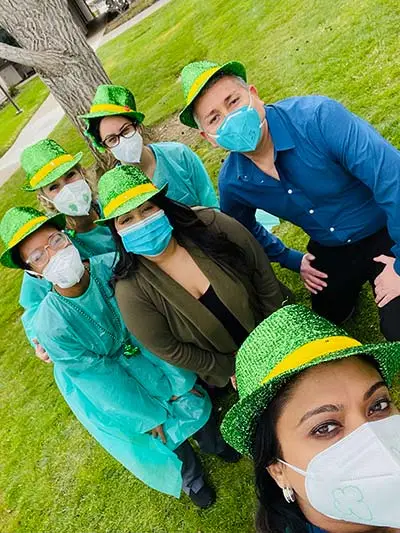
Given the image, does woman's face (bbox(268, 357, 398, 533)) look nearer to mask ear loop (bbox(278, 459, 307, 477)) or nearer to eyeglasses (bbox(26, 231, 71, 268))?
mask ear loop (bbox(278, 459, 307, 477))

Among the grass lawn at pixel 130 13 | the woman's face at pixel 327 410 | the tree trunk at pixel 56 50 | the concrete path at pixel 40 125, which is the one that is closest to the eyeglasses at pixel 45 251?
the woman's face at pixel 327 410

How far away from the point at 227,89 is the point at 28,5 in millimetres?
4003

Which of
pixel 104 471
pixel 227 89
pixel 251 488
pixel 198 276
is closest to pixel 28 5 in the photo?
pixel 227 89

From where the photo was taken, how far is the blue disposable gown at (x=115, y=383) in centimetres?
261

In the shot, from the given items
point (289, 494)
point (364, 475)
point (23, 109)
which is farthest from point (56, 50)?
point (23, 109)

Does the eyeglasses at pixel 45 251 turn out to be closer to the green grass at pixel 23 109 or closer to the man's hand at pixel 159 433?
the man's hand at pixel 159 433

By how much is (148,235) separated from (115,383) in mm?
954

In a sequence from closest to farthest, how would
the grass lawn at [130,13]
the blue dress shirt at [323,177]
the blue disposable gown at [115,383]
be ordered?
1. the blue dress shirt at [323,177]
2. the blue disposable gown at [115,383]
3. the grass lawn at [130,13]

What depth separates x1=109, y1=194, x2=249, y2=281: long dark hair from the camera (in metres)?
2.51

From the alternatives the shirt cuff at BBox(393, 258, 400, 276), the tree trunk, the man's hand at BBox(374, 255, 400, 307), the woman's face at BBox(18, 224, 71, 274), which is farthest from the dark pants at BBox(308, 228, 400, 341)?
the tree trunk

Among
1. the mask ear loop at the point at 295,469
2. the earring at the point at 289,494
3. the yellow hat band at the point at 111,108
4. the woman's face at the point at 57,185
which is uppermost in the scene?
the yellow hat band at the point at 111,108

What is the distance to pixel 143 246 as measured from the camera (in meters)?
2.38

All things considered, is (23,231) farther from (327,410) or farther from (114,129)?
(327,410)

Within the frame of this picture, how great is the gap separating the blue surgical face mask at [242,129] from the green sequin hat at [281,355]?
1.04 meters
